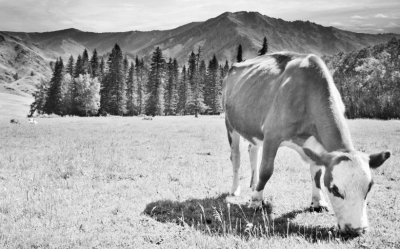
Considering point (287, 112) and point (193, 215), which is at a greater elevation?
point (287, 112)

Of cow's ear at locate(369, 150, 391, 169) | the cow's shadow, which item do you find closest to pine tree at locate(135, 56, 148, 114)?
the cow's shadow

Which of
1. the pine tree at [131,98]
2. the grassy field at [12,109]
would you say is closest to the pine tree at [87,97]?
the pine tree at [131,98]

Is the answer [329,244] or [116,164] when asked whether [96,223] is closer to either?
[329,244]

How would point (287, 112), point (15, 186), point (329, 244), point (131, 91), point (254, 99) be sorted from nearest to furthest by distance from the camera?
1. point (329, 244)
2. point (287, 112)
3. point (254, 99)
4. point (15, 186)
5. point (131, 91)

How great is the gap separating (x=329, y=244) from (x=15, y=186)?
8067 millimetres

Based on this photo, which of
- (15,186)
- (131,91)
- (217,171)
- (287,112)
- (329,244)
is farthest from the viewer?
(131,91)

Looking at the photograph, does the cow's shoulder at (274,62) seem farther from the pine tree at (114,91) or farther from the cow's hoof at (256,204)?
the pine tree at (114,91)

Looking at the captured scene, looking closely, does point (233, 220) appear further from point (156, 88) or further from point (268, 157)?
point (156, 88)

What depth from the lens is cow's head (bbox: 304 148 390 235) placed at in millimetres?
4438

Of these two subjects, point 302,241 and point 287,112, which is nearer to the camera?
point 302,241

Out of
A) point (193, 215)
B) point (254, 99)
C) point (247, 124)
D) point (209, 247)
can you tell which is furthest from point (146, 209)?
point (254, 99)

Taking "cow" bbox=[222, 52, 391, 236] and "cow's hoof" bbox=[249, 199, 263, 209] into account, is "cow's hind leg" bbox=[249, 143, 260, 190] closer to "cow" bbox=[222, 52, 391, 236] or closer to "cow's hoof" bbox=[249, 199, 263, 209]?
"cow" bbox=[222, 52, 391, 236]

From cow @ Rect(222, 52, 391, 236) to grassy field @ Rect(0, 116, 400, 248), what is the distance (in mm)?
694

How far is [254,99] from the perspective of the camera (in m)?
7.09
